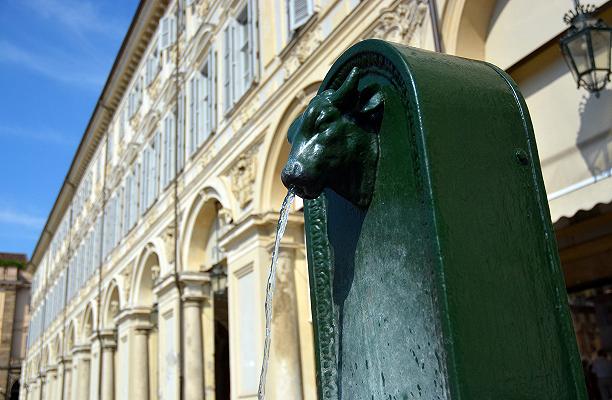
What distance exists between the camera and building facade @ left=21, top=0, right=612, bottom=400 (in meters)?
5.30

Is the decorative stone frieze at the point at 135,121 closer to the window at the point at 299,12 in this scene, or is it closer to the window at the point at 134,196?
the window at the point at 134,196

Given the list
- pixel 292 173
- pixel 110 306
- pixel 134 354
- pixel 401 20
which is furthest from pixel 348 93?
pixel 110 306

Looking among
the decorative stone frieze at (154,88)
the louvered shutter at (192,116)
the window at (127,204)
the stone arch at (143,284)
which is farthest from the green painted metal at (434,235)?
the window at (127,204)

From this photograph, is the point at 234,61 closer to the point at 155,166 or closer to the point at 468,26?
the point at 155,166

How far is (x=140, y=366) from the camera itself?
46.9 ft

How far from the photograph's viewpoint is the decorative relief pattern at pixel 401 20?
20.1 ft

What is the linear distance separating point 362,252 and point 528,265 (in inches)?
18.5

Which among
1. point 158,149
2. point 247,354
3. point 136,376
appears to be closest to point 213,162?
point 247,354

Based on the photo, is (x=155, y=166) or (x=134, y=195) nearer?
(x=155, y=166)

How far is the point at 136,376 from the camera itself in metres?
14.2

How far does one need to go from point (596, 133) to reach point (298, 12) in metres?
4.60

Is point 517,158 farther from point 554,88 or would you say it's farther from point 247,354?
point 247,354

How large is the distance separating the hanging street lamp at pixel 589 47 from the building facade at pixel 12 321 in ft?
147

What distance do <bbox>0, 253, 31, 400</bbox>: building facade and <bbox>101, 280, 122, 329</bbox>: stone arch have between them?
28.8 metres
